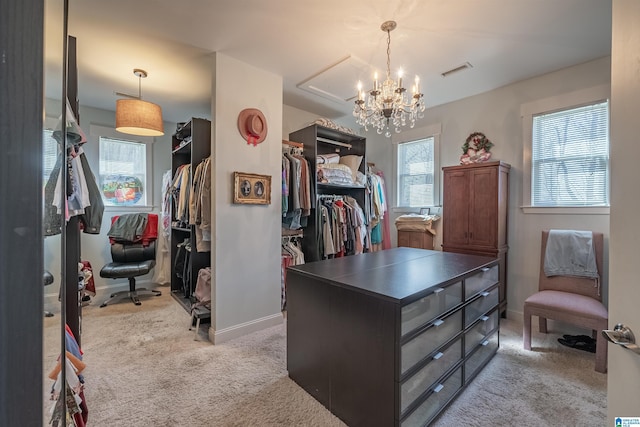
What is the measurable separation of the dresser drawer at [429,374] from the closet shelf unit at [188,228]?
280 centimetres

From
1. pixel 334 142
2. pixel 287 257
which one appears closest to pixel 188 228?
pixel 287 257

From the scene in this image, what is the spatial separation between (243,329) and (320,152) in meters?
2.73

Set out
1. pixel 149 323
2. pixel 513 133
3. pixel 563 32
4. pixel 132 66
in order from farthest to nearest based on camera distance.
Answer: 1. pixel 513 133
2. pixel 149 323
3. pixel 132 66
4. pixel 563 32

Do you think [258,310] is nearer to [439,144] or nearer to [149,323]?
[149,323]

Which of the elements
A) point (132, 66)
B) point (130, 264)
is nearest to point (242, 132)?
point (132, 66)

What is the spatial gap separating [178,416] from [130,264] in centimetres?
279

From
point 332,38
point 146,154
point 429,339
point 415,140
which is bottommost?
point 429,339

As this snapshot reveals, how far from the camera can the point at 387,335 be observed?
137 centimetres

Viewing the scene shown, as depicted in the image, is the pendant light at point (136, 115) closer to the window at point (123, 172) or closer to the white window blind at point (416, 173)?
the window at point (123, 172)

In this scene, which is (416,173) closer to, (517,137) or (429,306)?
(517,137)

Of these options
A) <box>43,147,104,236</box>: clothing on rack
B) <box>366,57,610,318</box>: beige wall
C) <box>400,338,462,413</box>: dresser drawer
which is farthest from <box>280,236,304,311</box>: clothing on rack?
<box>366,57,610,318</box>: beige wall

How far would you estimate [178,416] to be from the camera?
1.68 metres

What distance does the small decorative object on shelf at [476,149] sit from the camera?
11.4 feet

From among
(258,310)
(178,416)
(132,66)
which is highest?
(132,66)
